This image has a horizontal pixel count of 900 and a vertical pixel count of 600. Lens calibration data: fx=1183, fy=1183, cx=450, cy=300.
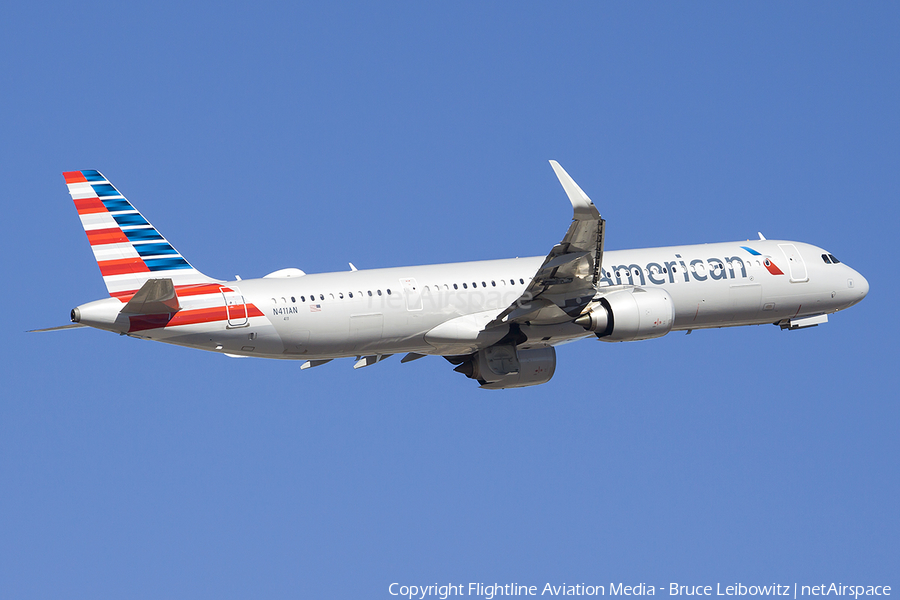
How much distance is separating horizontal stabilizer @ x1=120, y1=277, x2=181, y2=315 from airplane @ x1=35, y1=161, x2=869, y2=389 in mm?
43

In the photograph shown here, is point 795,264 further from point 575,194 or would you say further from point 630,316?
point 575,194

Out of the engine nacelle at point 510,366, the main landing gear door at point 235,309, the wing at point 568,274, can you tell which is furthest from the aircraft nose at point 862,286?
the main landing gear door at point 235,309

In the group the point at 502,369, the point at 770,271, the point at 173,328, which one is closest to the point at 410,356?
the point at 502,369

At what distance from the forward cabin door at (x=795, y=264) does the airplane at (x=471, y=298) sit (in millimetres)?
50

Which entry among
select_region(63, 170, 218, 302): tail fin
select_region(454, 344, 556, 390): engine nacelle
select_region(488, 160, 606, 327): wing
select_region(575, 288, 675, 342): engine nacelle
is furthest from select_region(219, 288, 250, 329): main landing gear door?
select_region(575, 288, 675, 342): engine nacelle

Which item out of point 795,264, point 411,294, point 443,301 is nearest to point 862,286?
point 795,264

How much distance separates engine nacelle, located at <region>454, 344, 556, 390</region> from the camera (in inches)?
1634

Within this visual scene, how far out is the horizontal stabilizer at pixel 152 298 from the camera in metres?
33.8

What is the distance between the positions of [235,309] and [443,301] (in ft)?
22.8

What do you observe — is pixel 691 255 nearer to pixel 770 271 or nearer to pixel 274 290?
pixel 770 271

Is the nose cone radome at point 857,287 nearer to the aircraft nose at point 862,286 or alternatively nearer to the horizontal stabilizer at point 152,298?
the aircraft nose at point 862,286

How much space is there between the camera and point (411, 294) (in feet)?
125

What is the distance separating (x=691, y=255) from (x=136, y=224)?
1934 cm

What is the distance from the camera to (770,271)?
141ft
